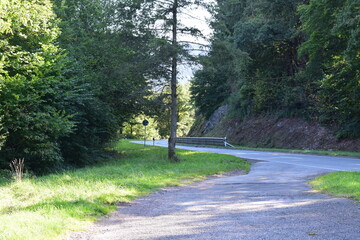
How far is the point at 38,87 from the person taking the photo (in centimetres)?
1506

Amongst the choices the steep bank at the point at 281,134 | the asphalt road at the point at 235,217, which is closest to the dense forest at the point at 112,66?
the steep bank at the point at 281,134

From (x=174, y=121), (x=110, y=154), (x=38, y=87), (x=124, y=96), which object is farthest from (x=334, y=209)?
(x=110, y=154)

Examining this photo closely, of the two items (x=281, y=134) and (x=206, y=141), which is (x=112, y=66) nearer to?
(x=281, y=134)

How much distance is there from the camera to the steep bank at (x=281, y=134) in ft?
91.0

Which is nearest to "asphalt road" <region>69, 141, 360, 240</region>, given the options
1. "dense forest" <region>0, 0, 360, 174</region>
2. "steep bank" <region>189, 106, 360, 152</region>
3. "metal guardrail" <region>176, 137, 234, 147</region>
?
"dense forest" <region>0, 0, 360, 174</region>

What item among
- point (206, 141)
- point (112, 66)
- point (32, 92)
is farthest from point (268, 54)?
point (32, 92)

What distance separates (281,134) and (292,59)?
7.56 meters

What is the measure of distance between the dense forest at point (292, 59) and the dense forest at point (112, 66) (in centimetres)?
9

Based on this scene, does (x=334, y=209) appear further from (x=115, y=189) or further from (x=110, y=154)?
(x=110, y=154)

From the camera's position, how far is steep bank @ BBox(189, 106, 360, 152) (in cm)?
2775

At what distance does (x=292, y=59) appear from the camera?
3516 centimetres

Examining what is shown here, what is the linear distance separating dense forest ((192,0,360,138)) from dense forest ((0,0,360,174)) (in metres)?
0.09

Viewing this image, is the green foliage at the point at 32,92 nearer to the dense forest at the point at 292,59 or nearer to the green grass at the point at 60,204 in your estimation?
the green grass at the point at 60,204

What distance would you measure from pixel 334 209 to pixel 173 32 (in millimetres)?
14546
